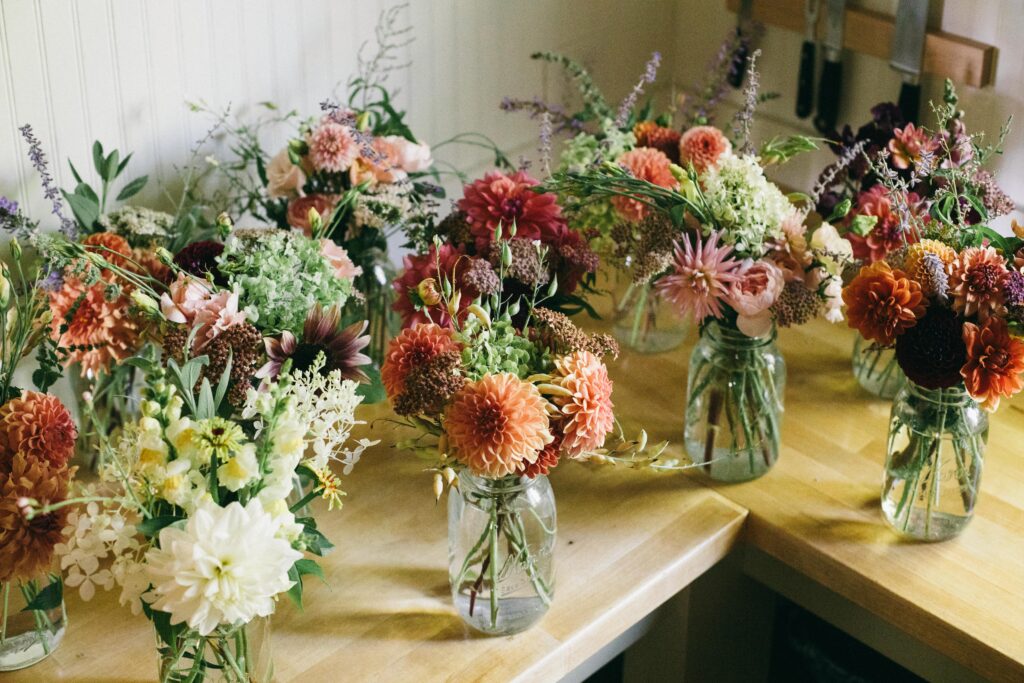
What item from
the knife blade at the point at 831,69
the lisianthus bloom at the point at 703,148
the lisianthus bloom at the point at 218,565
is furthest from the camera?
the knife blade at the point at 831,69

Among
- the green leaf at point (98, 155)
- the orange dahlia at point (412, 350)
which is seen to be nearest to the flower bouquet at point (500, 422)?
the orange dahlia at point (412, 350)

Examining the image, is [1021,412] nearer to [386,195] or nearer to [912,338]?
[912,338]

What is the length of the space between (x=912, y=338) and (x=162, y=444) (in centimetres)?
69

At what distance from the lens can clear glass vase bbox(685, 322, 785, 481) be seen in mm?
1282

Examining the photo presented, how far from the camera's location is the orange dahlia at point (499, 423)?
949 mm

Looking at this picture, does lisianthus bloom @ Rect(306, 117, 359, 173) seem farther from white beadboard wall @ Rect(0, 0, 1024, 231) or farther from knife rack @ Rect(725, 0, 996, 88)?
knife rack @ Rect(725, 0, 996, 88)

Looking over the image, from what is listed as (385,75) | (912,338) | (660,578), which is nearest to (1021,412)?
(912,338)

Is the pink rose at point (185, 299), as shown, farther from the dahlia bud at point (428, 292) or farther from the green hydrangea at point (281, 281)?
the dahlia bud at point (428, 292)

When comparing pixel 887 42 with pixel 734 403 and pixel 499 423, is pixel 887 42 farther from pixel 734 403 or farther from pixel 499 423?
pixel 499 423

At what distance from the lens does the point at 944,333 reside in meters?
1.08

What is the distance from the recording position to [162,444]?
89 centimetres

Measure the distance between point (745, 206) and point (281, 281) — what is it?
0.47 meters

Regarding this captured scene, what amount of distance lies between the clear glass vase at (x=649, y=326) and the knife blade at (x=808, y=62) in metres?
0.41

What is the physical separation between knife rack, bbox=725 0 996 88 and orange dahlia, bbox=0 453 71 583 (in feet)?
3.85
